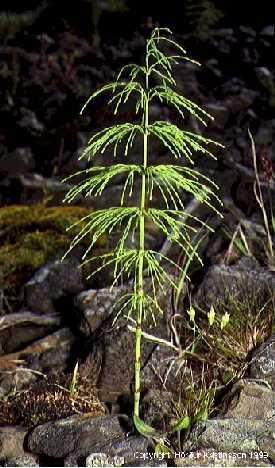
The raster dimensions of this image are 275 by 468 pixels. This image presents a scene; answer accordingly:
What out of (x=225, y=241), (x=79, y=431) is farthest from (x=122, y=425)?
(x=225, y=241)

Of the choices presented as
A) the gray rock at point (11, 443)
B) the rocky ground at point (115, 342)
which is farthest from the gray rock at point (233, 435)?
the gray rock at point (11, 443)

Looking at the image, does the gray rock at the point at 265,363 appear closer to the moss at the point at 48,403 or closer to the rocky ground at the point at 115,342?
the rocky ground at the point at 115,342

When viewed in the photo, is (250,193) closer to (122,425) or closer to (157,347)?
(157,347)

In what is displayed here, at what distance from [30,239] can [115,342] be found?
213 centimetres

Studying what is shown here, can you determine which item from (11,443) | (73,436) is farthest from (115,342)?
(11,443)

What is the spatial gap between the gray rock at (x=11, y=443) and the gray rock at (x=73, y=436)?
52 millimetres

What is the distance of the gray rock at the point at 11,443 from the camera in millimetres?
3357

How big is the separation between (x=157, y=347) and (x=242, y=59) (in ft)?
26.9

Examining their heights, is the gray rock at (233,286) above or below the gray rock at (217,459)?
above

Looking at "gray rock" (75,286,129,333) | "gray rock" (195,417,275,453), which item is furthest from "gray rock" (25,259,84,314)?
"gray rock" (195,417,275,453)

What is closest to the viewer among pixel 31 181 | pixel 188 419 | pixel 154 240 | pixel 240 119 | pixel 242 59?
pixel 188 419

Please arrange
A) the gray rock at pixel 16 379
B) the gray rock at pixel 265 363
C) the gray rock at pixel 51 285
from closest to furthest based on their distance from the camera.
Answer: the gray rock at pixel 265 363 < the gray rock at pixel 16 379 < the gray rock at pixel 51 285

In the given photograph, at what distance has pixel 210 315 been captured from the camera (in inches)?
142

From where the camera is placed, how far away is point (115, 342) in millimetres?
4098
